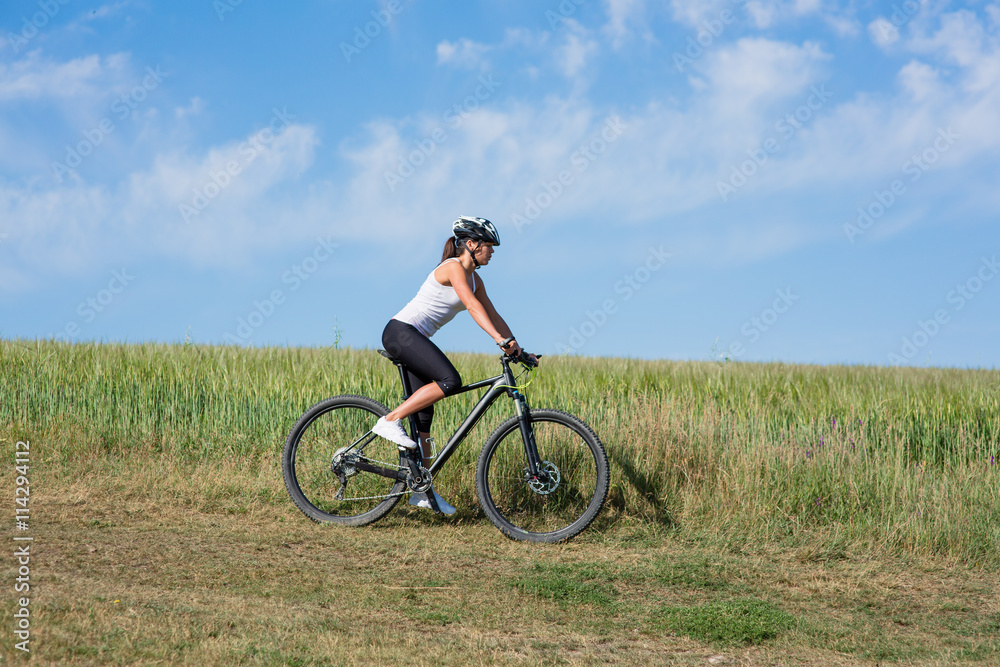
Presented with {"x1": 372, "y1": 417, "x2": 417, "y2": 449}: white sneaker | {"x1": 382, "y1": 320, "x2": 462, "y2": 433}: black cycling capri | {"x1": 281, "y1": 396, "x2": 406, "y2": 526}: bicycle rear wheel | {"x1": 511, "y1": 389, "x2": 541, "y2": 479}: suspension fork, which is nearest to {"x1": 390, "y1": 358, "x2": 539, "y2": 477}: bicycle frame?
{"x1": 511, "y1": 389, "x2": 541, "y2": 479}: suspension fork

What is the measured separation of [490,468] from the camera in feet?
24.2

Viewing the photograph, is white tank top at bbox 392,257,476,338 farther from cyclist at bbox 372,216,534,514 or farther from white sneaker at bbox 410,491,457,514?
white sneaker at bbox 410,491,457,514

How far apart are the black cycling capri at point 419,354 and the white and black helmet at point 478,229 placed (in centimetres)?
97

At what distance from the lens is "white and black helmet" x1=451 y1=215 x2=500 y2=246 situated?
6.69m

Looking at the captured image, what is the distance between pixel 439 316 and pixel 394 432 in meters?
Result: 1.12

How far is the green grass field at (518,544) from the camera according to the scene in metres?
4.69

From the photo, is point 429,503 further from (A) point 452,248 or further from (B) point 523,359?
(A) point 452,248

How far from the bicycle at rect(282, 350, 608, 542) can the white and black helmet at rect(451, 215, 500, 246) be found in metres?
1.04

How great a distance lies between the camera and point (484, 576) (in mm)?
5883

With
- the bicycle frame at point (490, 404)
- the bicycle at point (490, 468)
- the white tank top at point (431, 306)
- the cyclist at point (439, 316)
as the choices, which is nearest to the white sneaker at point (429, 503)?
the cyclist at point (439, 316)

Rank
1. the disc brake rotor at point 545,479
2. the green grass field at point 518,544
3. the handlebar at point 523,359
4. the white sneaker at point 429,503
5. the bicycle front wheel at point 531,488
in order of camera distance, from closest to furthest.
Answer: the green grass field at point 518,544 → the handlebar at point 523,359 → the disc brake rotor at point 545,479 → the bicycle front wheel at point 531,488 → the white sneaker at point 429,503

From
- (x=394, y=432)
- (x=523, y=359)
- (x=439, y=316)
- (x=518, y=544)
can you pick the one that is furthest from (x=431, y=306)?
(x=518, y=544)

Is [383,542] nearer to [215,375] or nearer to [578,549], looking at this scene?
[578,549]

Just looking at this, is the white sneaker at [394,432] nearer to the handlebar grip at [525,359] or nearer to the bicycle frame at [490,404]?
the bicycle frame at [490,404]
